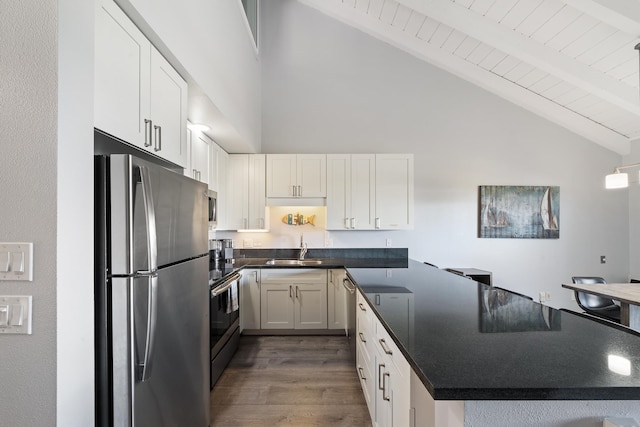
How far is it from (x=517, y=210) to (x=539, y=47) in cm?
201

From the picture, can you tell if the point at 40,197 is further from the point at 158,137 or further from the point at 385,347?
the point at 385,347

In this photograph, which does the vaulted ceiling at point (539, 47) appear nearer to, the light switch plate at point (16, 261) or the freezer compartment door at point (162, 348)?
the freezer compartment door at point (162, 348)

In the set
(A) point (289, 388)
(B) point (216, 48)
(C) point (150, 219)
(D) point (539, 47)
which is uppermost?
(D) point (539, 47)

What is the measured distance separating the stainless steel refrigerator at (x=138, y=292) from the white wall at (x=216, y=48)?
80cm

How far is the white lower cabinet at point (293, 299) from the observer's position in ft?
11.7

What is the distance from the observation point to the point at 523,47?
3.10 m

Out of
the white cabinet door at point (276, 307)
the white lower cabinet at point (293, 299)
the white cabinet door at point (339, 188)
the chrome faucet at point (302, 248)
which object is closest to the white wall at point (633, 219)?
the white cabinet door at point (339, 188)

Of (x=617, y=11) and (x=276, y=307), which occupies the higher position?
(x=617, y=11)

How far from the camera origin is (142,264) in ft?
3.83

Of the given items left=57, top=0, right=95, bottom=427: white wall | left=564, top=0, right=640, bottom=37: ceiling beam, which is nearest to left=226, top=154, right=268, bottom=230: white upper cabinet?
left=57, top=0, right=95, bottom=427: white wall

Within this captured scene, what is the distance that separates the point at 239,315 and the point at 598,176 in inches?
201

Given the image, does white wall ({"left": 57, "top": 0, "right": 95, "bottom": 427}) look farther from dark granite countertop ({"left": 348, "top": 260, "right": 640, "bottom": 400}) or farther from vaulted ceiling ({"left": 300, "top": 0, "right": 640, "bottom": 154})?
vaulted ceiling ({"left": 300, "top": 0, "right": 640, "bottom": 154})

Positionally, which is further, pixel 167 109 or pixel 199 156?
pixel 199 156

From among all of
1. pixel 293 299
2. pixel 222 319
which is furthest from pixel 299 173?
pixel 222 319
